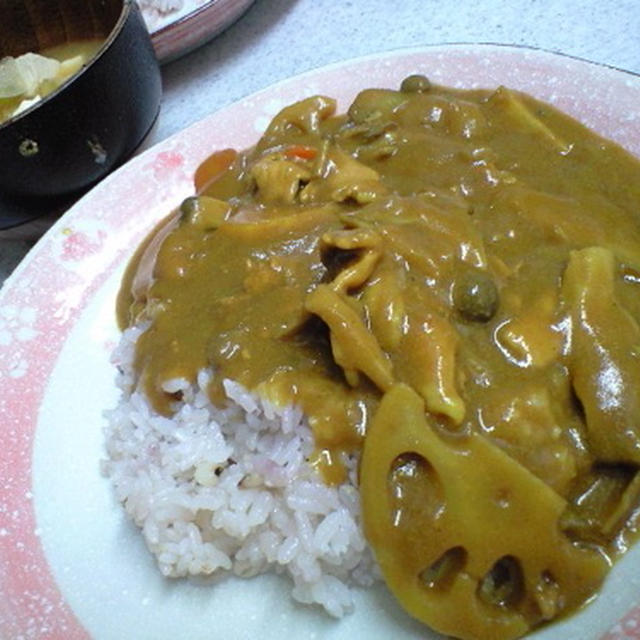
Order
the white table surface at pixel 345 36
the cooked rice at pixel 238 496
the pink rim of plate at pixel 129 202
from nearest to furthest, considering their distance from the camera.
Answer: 1. the cooked rice at pixel 238 496
2. the pink rim of plate at pixel 129 202
3. the white table surface at pixel 345 36

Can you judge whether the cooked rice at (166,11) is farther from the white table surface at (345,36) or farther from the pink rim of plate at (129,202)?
the pink rim of plate at (129,202)

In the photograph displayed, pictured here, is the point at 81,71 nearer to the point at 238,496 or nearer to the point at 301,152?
the point at 301,152

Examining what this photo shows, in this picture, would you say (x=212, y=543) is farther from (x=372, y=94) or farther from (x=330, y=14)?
(x=330, y=14)

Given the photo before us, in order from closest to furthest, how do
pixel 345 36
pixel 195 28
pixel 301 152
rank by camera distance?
1. pixel 301 152
2. pixel 195 28
3. pixel 345 36

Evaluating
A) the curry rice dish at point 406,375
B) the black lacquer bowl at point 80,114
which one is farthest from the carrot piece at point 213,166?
the curry rice dish at point 406,375

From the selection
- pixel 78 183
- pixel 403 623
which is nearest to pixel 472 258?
pixel 403 623

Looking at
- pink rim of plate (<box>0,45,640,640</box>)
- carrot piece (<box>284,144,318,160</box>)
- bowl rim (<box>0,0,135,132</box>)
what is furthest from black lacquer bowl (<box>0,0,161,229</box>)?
carrot piece (<box>284,144,318,160</box>)

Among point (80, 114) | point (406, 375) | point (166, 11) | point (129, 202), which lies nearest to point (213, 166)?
point (129, 202)
